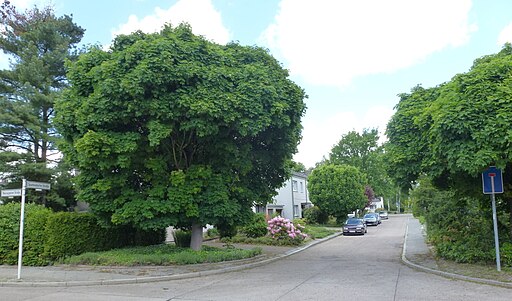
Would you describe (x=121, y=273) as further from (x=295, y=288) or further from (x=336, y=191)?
(x=336, y=191)

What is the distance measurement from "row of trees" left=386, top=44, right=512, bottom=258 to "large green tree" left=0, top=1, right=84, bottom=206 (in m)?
17.9

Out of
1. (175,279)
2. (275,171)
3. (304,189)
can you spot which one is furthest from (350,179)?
(175,279)

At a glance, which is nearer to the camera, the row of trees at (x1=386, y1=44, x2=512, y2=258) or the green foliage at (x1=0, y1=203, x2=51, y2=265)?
the row of trees at (x1=386, y1=44, x2=512, y2=258)

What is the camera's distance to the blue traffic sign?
11.0 metres

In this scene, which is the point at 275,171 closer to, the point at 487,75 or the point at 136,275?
the point at 136,275

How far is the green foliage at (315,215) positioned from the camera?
44.5 meters

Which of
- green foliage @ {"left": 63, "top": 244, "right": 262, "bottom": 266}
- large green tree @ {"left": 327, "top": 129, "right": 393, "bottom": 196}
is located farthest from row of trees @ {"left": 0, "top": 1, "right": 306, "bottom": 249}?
large green tree @ {"left": 327, "top": 129, "right": 393, "bottom": 196}

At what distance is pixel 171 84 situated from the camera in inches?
502

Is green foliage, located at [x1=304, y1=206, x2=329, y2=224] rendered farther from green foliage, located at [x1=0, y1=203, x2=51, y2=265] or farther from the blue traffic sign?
the blue traffic sign

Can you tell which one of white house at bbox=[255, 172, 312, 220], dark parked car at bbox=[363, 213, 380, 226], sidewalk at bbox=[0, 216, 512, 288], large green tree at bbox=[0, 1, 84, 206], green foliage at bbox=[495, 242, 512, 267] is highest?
large green tree at bbox=[0, 1, 84, 206]

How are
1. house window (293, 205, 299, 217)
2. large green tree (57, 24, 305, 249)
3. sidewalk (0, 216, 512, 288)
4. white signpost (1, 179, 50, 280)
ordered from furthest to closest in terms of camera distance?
house window (293, 205, 299, 217), large green tree (57, 24, 305, 249), white signpost (1, 179, 50, 280), sidewalk (0, 216, 512, 288)

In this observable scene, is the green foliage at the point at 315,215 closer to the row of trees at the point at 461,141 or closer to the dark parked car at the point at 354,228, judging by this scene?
the dark parked car at the point at 354,228

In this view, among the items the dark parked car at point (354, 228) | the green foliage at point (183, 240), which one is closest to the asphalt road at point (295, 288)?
the green foliage at point (183, 240)

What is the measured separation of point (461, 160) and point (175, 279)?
863 cm
